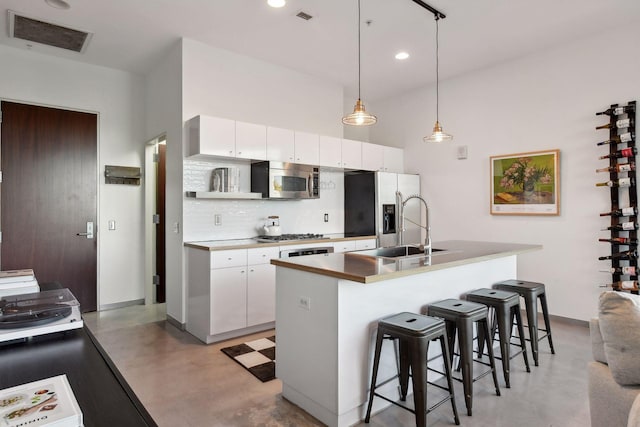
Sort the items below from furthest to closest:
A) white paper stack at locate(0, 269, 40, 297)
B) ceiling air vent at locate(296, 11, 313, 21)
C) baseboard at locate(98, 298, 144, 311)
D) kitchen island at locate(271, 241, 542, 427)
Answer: baseboard at locate(98, 298, 144, 311), ceiling air vent at locate(296, 11, 313, 21), kitchen island at locate(271, 241, 542, 427), white paper stack at locate(0, 269, 40, 297)

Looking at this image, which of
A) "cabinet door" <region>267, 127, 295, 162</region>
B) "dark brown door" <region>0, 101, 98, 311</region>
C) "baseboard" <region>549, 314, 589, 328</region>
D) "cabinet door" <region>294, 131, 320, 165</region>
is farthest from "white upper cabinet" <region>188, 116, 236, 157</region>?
"baseboard" <region>549, 314, 589, 328</region>

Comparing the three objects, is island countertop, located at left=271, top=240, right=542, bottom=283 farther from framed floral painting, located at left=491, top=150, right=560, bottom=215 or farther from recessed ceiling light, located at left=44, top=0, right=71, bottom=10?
recessed ceiling light, located at left=44, top=0, right=71, bottom=10

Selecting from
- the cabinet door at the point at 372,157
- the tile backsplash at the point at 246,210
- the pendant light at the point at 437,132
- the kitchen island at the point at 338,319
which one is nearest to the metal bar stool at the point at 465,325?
the kitchen island at the point at 338,319

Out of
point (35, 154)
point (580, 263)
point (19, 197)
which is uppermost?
point (35, 154)

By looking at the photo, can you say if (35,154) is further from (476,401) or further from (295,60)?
(476,401)

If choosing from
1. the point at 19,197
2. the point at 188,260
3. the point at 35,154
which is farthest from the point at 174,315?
the point at 35,154

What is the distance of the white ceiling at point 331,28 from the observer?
10.9ft

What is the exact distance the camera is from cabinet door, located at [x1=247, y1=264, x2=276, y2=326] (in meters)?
3.78

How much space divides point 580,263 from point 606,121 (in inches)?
58.6

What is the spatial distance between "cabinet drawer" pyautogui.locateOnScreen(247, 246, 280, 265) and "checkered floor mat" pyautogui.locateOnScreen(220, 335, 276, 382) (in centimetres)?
75

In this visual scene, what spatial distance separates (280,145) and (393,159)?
2026mm

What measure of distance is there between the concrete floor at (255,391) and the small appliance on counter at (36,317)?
1202mm

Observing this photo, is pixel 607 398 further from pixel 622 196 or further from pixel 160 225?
pixel 160 225

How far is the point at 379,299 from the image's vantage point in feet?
7.64
